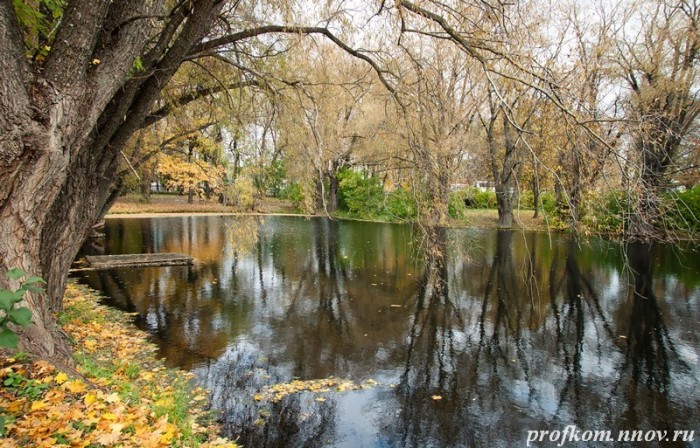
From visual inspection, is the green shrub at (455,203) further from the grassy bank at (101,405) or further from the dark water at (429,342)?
the grassy bank at (101,405)

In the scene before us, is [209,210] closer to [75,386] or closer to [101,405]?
[75,386]

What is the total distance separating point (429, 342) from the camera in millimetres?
7145

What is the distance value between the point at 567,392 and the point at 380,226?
20.5m

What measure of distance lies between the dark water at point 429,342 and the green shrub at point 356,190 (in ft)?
51.9

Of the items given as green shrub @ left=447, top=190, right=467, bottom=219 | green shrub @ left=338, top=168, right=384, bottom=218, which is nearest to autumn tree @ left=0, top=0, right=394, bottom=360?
green shrub @ left=447, top=190, right=467, bottom=219

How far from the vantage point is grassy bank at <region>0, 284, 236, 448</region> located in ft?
Answer: 8.86

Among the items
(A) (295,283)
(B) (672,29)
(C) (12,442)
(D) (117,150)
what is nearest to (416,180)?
(D) (117,150)

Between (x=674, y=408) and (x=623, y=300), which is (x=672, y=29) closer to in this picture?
(x=623, y=300)

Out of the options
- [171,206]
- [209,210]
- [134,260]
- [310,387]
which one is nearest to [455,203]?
[310,387]

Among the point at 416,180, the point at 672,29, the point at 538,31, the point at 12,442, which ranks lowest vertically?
the point at 12,442

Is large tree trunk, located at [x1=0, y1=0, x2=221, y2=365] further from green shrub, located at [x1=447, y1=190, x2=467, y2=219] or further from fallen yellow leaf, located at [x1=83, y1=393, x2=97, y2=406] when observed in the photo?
green shrub, located at [x1=447, y1=190, x2=467, y2=219]

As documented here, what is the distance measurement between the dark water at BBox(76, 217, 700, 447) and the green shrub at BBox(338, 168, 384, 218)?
15.8 m

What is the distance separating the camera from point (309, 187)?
9.75 metres

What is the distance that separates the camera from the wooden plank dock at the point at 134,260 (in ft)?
39.7
